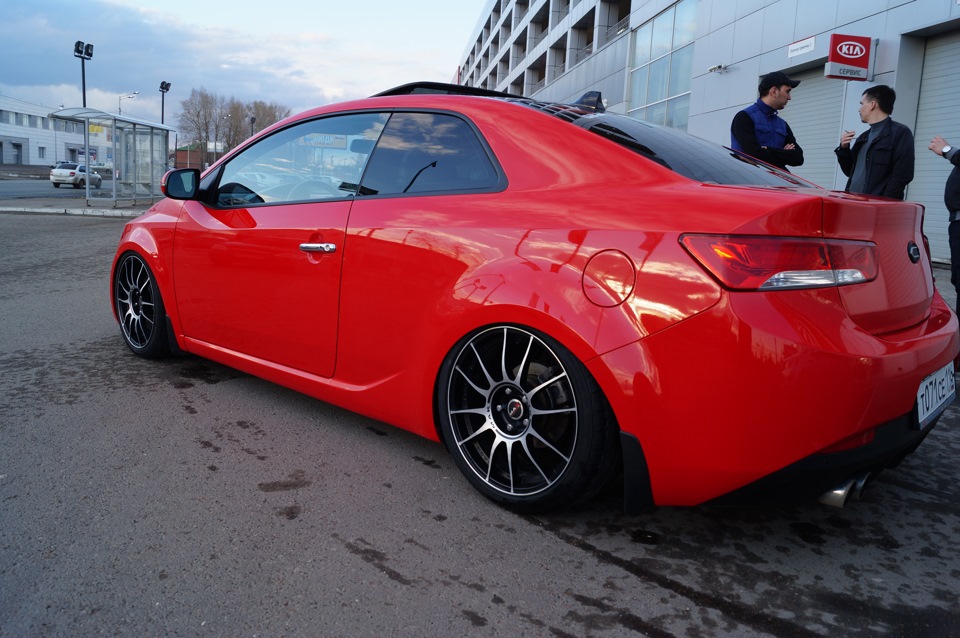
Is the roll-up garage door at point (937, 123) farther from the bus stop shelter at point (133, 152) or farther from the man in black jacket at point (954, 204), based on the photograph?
the bus stop shelter at point (133, 152)

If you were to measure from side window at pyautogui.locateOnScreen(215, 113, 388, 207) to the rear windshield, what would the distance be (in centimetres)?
80

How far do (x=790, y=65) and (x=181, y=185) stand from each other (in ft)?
44.6

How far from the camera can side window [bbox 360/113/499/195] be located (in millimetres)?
2742

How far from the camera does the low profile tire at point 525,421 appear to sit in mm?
2262

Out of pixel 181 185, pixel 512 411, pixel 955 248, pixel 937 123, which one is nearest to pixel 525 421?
pixel 512 411

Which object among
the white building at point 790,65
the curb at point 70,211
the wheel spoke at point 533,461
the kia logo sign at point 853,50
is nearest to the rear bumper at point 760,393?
the wheel spoke at point 533,461

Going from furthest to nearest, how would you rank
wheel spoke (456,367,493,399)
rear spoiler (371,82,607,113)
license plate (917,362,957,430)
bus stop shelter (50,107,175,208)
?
bus stop shelter (50,107,175,208) < rear spoiler (371,82,607,113) < wheel spoke (456,367,493,399) < license plate (917,362,957,430)

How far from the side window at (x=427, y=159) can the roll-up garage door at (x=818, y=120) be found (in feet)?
39.0

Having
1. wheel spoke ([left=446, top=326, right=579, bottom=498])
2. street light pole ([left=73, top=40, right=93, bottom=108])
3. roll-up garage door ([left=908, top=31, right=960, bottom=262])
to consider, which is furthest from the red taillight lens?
street light pole ([left=73, top=40, right=93, bottom=108])

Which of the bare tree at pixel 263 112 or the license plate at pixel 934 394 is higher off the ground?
the bare tree at pixel 263 112

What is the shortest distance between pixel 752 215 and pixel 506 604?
50.3 inches

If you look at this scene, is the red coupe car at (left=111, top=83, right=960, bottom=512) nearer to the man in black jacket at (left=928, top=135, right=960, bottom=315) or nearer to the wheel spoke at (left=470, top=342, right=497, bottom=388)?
the wheel spoke at (left=470, top=342, right=497, bottom=388)

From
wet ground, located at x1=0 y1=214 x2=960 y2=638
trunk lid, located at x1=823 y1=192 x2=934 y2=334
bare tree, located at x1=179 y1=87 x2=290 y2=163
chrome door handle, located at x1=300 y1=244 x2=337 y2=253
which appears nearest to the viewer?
wet ground, located at x1=0 y1=214 x2=960 y2=638

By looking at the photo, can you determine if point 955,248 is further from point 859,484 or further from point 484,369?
point 484,369
